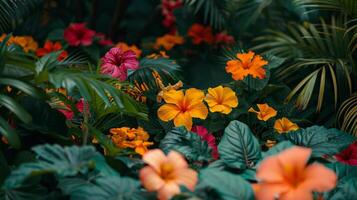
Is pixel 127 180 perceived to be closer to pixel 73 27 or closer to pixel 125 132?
pixel 125 132

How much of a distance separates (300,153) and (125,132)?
84 cm

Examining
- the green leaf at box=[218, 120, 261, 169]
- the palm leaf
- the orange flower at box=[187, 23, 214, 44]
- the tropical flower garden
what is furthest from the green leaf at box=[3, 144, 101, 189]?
the orange flower at box=[187, 23, 214, 44]

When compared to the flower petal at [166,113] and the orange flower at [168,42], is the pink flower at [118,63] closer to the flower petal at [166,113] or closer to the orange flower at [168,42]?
the flower petal at [166,113]

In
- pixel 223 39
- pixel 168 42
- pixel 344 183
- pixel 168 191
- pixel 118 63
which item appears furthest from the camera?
pixel 223 39

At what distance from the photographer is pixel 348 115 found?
2771 mm

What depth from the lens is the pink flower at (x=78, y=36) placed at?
12.7 feet

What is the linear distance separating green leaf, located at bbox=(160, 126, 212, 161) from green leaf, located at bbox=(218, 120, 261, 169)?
6cm

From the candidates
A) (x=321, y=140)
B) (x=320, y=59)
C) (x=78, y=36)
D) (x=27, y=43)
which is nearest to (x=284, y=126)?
(x=321, y=140)

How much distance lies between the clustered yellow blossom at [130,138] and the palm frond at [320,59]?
2.69 feet

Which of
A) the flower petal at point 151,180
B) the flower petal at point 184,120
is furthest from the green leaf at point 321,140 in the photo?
the flower petal at point 151,180

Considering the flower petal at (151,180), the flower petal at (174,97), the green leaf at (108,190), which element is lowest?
the green leaf at (108,190)

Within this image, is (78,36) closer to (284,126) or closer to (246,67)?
(246,67)

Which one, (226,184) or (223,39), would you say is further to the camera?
(223,39)

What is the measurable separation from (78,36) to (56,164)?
215 cm
